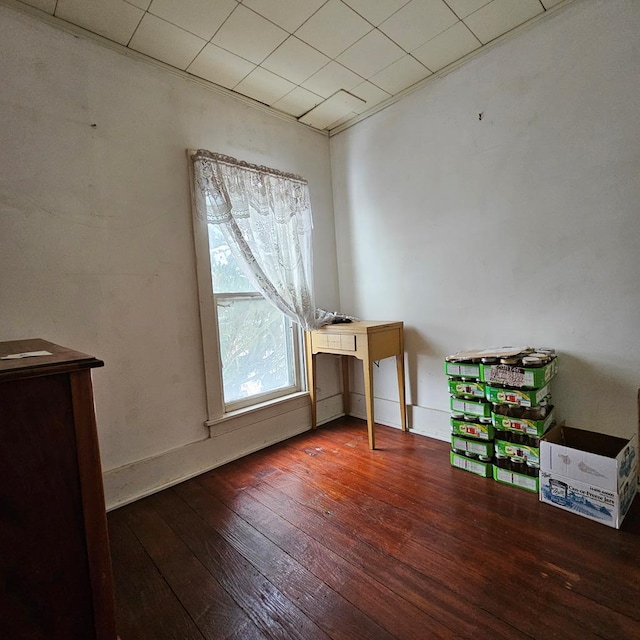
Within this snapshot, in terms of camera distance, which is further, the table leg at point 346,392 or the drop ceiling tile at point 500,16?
the table leg at point 346,392

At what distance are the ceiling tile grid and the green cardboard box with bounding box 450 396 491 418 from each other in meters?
2.06

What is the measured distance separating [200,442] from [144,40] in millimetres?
2274

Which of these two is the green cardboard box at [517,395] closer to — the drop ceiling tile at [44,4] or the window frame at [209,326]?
the window frame at [209,326]

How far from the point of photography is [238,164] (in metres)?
2.30

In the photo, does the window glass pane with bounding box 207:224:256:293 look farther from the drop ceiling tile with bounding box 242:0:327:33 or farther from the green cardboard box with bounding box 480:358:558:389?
the green cardboard box with bounding box 480:358:558:389

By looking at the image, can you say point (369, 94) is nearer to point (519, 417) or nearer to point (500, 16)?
point (500, 16)

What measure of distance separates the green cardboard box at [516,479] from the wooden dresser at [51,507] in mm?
1799

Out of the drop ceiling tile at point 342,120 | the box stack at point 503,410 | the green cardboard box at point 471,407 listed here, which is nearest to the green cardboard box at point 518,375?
the box stack at point 503,410

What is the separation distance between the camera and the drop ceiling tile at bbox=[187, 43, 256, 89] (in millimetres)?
2002

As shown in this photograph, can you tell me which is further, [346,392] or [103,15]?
[346,392]

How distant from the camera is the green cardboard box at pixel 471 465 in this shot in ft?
6.46

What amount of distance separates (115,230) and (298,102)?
1586 millimetres

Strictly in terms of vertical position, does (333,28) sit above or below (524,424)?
above

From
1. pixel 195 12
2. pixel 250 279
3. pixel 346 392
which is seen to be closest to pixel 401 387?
pixel 346 392
